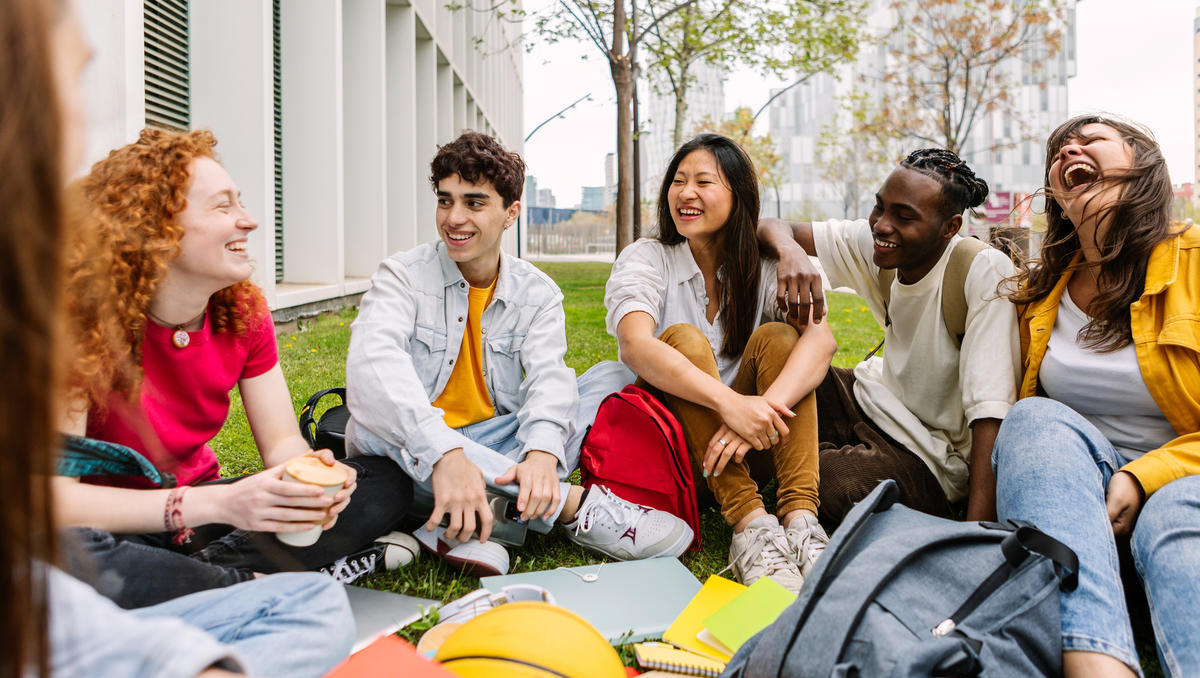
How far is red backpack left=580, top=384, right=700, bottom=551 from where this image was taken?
10.1 feet

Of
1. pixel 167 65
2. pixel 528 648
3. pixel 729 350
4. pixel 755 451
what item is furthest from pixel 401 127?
pixel 528 648

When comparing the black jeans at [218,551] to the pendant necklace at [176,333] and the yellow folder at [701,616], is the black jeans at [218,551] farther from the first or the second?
the yellow folder at [701,616]

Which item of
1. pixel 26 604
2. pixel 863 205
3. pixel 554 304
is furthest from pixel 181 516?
pixel 863 205

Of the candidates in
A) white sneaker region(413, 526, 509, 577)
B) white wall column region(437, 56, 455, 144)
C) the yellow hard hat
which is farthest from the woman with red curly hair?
white wall column region(437, 56, 455, 144)

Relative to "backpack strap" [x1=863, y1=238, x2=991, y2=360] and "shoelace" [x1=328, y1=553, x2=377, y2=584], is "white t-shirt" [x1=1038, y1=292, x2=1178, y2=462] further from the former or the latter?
"shoelace" [x1=328, y1=553, x2=377, y2=584]

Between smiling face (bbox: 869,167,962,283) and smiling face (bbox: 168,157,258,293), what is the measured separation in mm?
2268

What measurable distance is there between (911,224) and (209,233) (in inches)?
96.1

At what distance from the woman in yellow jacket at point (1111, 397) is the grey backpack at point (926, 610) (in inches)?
4.1

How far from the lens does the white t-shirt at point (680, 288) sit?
3.52 m

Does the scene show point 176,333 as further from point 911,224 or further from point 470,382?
point 911,224

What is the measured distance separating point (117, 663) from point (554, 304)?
2514 mm

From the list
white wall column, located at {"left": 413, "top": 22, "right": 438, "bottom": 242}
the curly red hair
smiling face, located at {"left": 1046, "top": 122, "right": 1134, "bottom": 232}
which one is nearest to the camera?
the curly red hair

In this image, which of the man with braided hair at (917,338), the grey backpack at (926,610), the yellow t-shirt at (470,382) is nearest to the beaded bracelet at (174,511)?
the yellow t-shirt at (470,382)

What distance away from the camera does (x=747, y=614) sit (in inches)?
88.9
